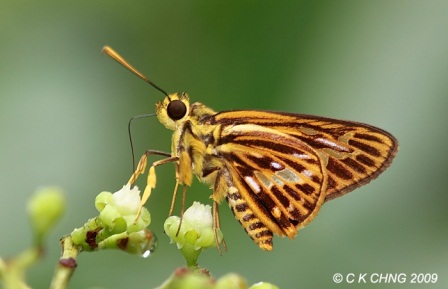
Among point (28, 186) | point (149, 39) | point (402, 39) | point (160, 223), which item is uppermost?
point (149, 39)

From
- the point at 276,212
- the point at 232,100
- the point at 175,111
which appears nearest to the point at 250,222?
the point at 276,212

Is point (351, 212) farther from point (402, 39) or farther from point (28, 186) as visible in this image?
point (28, 186)

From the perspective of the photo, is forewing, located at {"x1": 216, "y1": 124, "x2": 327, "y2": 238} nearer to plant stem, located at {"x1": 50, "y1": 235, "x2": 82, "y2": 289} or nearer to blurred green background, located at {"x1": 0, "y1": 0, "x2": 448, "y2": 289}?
blurred green background, located at {"x1": 0, "y1": 0, "x2": 448, "y2": 289}

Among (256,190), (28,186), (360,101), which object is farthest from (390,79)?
(28,186)

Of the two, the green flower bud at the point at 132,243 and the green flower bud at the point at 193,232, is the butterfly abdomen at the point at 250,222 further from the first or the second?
the green flower bud at the point at 132,243

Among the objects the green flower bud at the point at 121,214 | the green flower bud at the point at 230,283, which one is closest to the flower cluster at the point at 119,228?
the green flower bud at the point at 121,214

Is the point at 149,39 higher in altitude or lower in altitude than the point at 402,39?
higher
